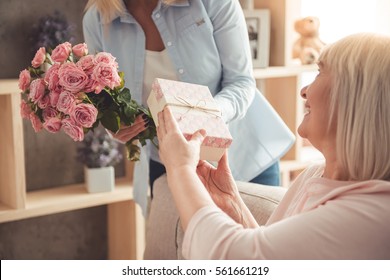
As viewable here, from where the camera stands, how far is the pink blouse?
122cm

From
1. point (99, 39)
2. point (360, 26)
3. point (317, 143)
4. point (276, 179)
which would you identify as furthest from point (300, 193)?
point (360, 26)

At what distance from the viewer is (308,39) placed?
325cm

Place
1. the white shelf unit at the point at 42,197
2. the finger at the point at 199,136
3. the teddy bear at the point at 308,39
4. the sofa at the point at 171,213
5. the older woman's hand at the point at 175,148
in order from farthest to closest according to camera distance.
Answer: the teddy bear at the point at 308,39 < the white shelf unit at the point at 42,197 < the sofa at the point at 171,213 < the finger at the point at 199,136 < the older woman's hand at the point at 175,148

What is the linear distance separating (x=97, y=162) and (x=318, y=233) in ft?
5.83

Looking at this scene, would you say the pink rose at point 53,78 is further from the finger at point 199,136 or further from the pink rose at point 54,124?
the finger at point 199,136

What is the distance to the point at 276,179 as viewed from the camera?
2438 mm

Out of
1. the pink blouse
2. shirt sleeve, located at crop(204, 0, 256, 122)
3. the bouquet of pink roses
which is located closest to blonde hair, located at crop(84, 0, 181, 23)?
shirt sleeve, located at crop(204, 0, 256, 122)

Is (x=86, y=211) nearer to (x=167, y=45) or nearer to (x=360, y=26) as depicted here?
(x=167, y=45)

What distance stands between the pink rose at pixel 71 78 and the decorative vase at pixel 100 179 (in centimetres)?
126

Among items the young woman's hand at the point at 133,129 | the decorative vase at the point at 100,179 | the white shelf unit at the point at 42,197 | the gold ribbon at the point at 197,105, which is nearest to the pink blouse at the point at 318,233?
the gold ribbon at the point at 197,105

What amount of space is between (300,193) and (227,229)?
0.35 metres

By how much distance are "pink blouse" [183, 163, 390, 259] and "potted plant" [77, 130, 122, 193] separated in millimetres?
1580

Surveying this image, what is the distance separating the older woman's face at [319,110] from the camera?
4.58 ft

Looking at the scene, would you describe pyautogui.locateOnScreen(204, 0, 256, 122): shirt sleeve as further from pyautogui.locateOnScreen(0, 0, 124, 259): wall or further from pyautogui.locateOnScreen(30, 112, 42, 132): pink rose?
pyautogui.locateOnScreen(0, 0, 124, 259): wall
